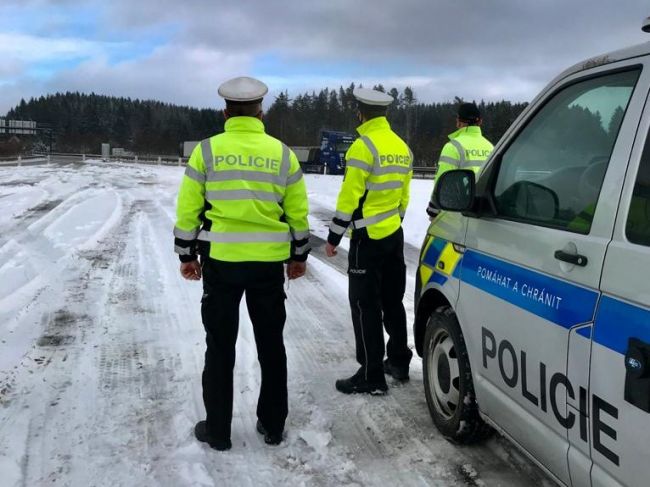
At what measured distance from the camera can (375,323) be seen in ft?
13.7

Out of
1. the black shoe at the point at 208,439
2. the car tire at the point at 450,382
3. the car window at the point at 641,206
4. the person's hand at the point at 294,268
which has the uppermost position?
the car window at the point at 641,206

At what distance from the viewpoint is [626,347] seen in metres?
1.87

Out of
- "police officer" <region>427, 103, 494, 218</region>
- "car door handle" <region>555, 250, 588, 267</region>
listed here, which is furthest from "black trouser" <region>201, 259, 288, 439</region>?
"police officer" <region>427, 103, 494, 218</region>

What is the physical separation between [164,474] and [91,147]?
117 m

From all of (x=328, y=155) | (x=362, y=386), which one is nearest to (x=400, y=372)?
(x=362, y=386)

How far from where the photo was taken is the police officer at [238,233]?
318cm

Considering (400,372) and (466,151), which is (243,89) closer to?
(400,372)

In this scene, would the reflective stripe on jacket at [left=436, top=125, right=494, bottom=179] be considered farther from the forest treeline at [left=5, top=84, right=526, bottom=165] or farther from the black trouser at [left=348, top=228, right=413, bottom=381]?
the forest treeline at [left=5, top=84, right=526, bottom=165]

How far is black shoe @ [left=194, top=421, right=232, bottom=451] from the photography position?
11.0 ft

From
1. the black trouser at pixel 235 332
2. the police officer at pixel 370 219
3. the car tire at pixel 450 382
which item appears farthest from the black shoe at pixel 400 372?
the black trouser at pixel 235 332

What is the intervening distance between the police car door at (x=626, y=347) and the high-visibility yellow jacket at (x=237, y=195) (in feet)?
5.94

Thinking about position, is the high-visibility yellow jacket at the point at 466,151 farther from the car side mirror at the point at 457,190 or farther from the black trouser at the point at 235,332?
the black trouser at the point at 235,332

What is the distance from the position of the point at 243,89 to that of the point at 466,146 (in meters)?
2.96

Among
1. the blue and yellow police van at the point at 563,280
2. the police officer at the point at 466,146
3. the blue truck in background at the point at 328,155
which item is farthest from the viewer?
the blue truck in background at the point at 328,155
